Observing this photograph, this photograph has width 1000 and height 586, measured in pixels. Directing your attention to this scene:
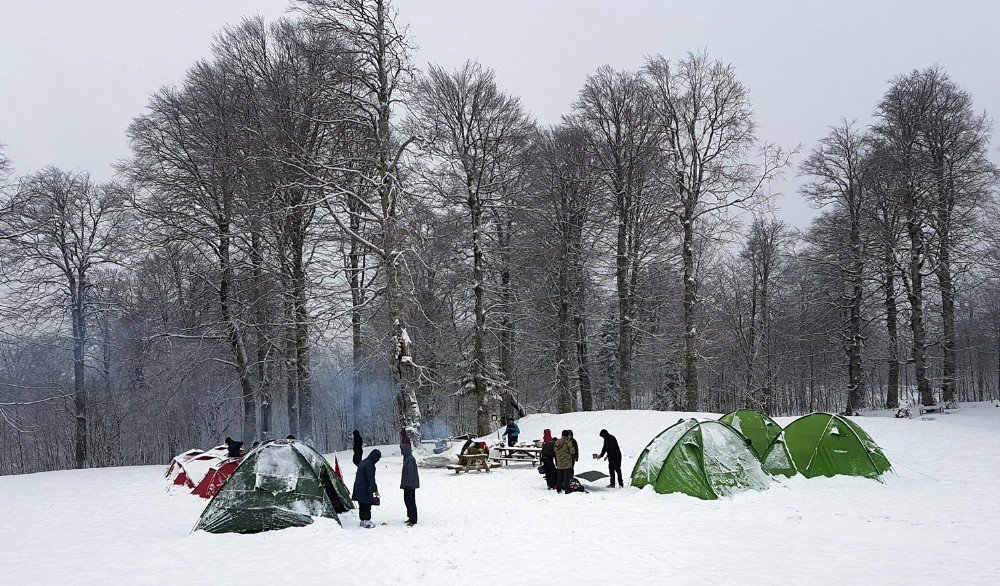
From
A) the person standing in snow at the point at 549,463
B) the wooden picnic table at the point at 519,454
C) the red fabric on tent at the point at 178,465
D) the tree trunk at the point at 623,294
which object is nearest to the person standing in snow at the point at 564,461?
the person standing in snow at the point at 549,463

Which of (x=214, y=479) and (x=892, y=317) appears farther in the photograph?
(x=892, y=317)

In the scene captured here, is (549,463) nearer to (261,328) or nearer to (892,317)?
(261,328)

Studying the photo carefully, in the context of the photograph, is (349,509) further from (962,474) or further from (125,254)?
(125,254)

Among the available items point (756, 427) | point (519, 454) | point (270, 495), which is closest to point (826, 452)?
point (756, 427)

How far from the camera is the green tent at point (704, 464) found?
37.4 ft

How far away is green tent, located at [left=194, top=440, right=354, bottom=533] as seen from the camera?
29.0 feet

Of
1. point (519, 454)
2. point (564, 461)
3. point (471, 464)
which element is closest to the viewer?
point (564, 461)

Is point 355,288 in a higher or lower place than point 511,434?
higher

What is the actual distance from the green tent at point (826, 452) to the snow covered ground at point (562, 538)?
44 cm

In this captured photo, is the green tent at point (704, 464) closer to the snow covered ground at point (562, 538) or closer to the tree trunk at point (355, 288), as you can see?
the snow covered ground at point (562, 538)

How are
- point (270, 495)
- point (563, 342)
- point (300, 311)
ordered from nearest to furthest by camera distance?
point (270, 495)
point (300, 311)
point (563, 342)

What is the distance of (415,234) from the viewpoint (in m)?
19.9

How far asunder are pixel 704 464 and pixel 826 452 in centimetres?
374

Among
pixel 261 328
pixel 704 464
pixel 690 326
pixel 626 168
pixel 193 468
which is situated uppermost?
pixel 626 168
